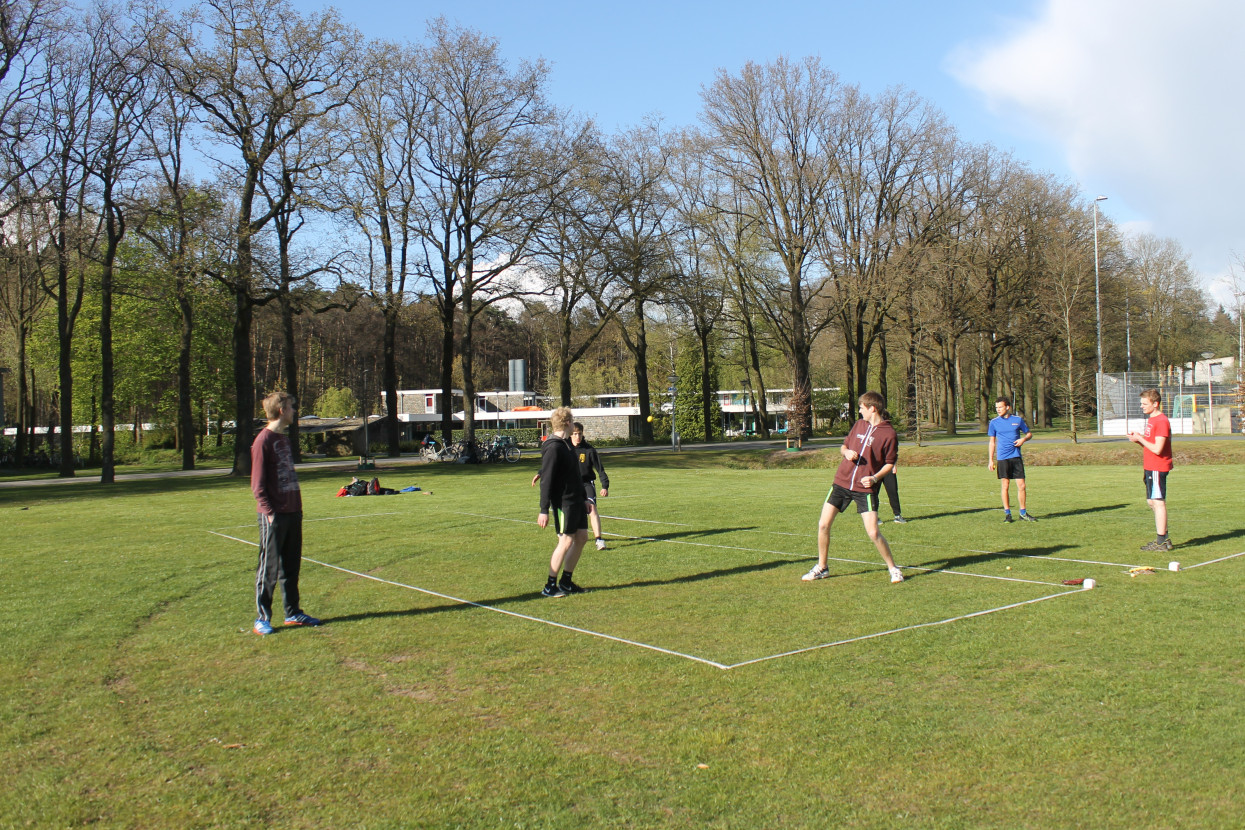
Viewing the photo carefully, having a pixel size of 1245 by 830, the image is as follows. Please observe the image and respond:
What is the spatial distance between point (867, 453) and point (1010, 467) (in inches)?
231

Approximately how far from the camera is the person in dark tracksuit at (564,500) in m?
8.91

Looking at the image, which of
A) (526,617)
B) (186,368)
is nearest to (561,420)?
(526,617)

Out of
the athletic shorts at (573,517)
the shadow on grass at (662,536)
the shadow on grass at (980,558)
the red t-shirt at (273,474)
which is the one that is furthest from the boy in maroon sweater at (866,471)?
the red t-shirt at (273,474)

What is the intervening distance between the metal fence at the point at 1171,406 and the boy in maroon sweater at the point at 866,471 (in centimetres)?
3775

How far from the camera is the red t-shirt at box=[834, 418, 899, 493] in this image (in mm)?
9266

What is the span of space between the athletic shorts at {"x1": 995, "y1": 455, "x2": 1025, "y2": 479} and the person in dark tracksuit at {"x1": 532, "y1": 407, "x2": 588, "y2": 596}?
26.3 ft

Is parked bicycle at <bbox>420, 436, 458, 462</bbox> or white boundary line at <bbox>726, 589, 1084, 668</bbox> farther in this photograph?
parked bicycle at <bbox>420, 436, 458, 462</bbox>

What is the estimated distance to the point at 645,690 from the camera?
572 cm

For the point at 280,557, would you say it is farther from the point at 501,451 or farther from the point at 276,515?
the point at 501,451

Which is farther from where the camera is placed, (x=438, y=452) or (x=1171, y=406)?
(x=1171, y=406)

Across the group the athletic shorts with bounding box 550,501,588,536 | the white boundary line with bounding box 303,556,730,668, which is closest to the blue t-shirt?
the athletic shorts with bounding box 550,501,588,536

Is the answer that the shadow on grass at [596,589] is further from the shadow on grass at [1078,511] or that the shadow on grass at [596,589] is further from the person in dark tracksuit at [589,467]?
the shadow on grass at [1078,511]

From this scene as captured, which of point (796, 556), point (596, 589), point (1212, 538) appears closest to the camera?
point (596, 589)

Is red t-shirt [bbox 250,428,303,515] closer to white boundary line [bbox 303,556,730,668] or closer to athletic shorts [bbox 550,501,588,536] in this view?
white boundary line [bbox 303,556,730,668]
